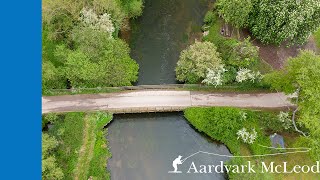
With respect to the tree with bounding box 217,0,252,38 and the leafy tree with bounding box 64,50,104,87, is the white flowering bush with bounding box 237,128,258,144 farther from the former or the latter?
the leafy tree with bounding box 64,50,104,87

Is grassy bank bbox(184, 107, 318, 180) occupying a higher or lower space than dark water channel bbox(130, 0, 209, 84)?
lower

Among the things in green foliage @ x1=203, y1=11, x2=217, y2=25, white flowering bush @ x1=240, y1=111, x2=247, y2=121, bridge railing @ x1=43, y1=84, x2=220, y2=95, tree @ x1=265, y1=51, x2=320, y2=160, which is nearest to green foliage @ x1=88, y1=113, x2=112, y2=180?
bridge railing @ x1=43, y1=84, x2=220, y2=95

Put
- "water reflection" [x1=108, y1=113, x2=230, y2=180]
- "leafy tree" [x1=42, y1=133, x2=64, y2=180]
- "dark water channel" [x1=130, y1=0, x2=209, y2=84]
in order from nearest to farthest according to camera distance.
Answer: "leafy tree" [x1=42, y1=133, x2=64, y2=180]
"water reflection" [x1=108, y1=113, x2=230, y2=180]
"dark water channel" [x1=130, y1=0, x2=209, y2=84]

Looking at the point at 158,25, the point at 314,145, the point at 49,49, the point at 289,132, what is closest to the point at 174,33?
the point at 158,25

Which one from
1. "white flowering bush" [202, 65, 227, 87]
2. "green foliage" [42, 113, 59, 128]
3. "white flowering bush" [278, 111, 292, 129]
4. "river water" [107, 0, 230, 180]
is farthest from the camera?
"white flowering bush" [202, 65, 227, 87]

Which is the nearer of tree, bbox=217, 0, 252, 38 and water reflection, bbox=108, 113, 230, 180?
water reflection, bbox=108, 113, 230, 180

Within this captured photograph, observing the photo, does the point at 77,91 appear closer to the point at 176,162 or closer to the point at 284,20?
the point at 176,162

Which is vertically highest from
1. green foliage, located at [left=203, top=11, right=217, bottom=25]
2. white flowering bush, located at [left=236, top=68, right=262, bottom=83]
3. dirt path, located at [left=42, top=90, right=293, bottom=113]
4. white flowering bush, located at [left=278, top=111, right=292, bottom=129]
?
green foliage, located at [left=203, top=11, right=217, bottom=25]

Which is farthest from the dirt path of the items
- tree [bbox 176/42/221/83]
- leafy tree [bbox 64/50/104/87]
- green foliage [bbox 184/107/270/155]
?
leafy tree [bbox 64/50/104/87]
